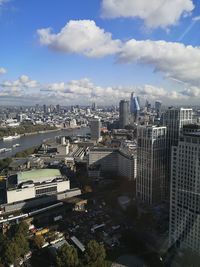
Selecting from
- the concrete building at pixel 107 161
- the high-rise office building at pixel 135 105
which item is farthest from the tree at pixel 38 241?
the high-rise office building at pixel 135 105

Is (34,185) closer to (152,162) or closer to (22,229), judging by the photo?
(22,229)

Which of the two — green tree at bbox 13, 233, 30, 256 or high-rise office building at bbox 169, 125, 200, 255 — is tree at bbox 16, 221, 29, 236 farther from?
high-rise office building at bbox 169, 125, 200, 255

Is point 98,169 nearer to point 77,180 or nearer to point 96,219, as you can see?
point 77,180

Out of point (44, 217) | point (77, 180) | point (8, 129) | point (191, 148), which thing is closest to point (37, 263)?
point (44, 217)

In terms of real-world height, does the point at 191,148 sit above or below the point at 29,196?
above

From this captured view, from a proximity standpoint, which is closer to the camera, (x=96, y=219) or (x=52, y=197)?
(x=96, y=219)

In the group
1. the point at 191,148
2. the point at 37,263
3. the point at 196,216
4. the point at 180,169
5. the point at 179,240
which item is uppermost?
the point at 191,148

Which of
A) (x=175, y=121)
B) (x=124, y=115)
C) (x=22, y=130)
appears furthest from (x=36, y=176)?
(x=22, y=130)

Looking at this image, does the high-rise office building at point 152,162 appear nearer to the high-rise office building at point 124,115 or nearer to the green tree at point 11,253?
the green tree at point 11,253
